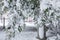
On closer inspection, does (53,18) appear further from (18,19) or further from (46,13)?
(18,19)

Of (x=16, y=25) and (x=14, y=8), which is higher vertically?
(x=14, y=8)

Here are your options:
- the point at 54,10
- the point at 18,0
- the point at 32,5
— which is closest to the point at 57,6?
the point at 54,10

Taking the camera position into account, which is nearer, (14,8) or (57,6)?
(57,6)

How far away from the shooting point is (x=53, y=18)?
1152 mm

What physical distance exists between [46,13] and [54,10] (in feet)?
0.22

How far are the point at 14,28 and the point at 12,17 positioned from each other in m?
0.10

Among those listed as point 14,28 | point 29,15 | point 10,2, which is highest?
point 10,2

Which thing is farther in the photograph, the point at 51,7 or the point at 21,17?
the point at 21,17

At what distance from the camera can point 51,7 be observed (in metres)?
1.07

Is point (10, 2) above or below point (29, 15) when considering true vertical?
above

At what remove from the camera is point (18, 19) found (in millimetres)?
1175

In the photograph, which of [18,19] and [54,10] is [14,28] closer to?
[18,19]

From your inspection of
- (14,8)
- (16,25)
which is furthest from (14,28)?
(14,8)

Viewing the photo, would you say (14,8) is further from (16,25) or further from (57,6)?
(57,6)
